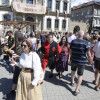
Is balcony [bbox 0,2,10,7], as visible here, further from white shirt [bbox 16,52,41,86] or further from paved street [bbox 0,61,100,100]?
white shirt [bbox 16,52,41,86]

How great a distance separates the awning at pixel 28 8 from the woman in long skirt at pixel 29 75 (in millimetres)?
20595

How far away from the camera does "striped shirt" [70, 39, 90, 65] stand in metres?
3.21

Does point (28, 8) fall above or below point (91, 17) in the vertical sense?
below

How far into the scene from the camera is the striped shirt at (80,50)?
3.21m

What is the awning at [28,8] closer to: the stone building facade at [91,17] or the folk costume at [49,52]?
the stone building facade at [91,17]

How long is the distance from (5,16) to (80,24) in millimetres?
19963

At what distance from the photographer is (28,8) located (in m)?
21.8

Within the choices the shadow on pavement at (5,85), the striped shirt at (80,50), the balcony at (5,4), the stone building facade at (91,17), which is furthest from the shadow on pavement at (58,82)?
the stone building facade at (91,17)

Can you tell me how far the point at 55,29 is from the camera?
25.8 metres

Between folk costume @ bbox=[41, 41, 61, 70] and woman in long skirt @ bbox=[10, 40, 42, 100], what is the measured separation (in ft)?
5.28

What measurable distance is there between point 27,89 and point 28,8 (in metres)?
21.8

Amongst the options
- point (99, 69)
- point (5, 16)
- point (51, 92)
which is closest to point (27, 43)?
point (51, 92)

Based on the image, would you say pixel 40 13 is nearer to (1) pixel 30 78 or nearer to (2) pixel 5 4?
(2) pixel 5 4

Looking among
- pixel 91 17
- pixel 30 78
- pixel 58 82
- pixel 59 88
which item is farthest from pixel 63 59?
pixel 91 17
